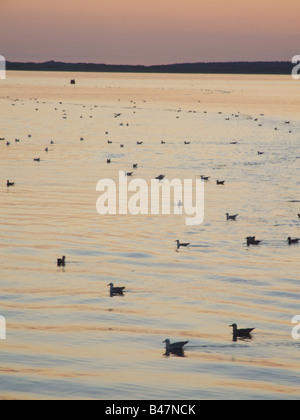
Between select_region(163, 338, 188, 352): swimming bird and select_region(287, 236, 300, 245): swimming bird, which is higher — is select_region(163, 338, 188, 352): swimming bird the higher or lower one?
the lower one

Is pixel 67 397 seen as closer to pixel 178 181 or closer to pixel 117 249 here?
pixel 117 249

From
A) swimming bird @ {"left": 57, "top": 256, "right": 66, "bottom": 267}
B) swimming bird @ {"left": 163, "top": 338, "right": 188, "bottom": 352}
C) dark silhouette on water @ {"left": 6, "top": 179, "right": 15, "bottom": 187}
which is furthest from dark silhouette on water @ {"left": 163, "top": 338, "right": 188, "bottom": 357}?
dark silhouette on water @ {"left": 6, "top": 179, "right": 15, "bottom": 187}

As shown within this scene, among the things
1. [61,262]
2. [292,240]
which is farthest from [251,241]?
[61,262]

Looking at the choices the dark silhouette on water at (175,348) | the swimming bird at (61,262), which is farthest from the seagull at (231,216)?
the dark silhouette on water at (175,348)

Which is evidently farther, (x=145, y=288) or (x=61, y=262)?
(x=61, y=262)

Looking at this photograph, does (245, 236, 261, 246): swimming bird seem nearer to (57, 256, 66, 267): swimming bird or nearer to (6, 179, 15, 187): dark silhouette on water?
(57, 256, 66, 267): swimming bird

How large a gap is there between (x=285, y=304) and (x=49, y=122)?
69.3 metres

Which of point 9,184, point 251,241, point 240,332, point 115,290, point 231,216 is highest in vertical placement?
point 9,184

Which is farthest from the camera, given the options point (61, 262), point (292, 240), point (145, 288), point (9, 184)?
point (9, 184)

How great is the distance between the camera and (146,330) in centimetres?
2111

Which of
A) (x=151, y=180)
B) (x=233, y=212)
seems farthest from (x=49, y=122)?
(x=233, y=212)

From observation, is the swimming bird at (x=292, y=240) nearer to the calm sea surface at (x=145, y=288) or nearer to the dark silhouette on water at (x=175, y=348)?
the calm sea surface at (x=145, y=288)

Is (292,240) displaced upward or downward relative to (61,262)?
upward

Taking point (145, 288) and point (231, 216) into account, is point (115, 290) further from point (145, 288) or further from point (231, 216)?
point (231, 216)
